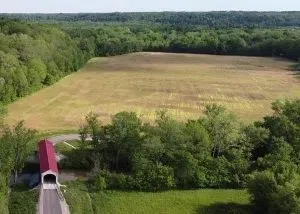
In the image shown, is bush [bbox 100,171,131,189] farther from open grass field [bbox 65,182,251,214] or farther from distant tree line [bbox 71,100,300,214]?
open grass field [bbox 65,182,251,214]

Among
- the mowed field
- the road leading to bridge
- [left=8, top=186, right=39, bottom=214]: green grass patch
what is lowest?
the mowed field

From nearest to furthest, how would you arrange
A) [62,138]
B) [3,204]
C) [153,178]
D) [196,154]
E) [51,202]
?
1. [3,204]
2. [51,202]
3. [153,178]
4. [196,154]
5. [62,138]

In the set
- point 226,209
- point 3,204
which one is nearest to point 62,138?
point 3,204

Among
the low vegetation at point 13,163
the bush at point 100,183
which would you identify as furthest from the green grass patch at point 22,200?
the bush at point 100,183

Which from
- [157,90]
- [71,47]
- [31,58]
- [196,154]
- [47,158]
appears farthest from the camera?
[71,47]

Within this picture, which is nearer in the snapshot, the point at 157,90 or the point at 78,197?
the point at 78,197

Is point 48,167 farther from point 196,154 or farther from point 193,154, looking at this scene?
point 196,154

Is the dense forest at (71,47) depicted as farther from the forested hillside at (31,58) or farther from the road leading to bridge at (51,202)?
the road leading to bridge at (51,202)

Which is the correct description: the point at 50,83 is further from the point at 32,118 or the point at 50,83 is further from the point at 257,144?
the point at 257,144

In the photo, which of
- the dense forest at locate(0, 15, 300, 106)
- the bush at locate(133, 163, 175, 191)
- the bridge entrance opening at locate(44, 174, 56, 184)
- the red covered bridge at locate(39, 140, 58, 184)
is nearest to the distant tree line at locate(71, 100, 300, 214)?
the bush at locate(133, 163, 175, 191)
